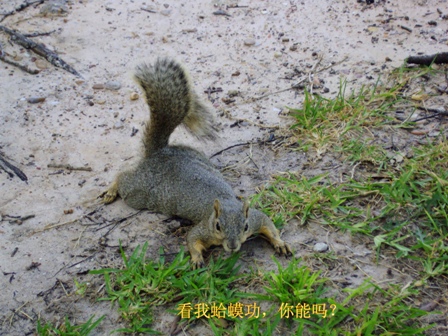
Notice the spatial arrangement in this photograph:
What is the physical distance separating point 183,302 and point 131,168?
117cm

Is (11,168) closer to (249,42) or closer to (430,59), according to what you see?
(249,42)

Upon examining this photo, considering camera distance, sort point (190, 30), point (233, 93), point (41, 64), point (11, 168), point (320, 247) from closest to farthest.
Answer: point (320, 247) < point (11, 168) < point (233, 93) < point (41, 64) < point (190, 30)

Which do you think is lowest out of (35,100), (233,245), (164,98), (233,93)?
(35,100)

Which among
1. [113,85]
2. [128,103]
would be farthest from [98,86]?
[128,103]

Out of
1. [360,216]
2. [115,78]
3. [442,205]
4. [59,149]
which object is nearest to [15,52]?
[115,78]

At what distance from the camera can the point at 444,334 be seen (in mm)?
1910

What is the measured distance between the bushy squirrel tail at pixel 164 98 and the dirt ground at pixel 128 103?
45 centimetres

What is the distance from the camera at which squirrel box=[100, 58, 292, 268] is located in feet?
8.09

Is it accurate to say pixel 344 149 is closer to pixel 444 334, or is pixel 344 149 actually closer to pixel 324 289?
pixel 324 289

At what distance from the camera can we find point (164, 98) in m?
2.75

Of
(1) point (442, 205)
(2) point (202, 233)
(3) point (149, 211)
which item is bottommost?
(3) point (149, 211)

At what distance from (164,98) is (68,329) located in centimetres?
131

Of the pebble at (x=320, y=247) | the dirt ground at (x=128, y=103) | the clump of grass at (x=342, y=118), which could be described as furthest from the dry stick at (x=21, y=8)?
the pebble at (x=320, y=247)

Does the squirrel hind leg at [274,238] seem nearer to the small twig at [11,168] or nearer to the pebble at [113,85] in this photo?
the small twig at [11,168]
